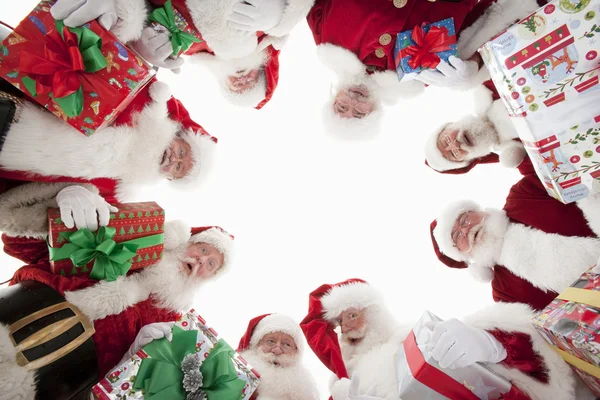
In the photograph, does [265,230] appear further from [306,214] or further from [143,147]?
[143,147]

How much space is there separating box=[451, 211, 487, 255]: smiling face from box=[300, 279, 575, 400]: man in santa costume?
0.28 m

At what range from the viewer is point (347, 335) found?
6.18 ft

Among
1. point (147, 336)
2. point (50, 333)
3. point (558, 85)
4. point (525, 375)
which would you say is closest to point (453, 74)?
point (558, 85)

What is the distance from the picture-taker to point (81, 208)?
139cm

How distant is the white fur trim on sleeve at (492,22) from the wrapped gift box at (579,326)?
100 centimetres

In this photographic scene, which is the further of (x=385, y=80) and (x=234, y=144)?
(x=234, y=144)

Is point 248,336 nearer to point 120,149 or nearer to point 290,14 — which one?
point 120,149

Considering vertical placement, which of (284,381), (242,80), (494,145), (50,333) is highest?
(242,80)

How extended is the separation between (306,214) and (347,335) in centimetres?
100

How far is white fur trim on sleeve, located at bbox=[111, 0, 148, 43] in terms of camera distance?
51.8 inches

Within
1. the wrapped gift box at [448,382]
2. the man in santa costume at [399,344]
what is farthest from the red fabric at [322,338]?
the wrapped gift box at [448,382]

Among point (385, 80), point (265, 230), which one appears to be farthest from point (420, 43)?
point (265, 230)

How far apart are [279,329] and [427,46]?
1.45 metres

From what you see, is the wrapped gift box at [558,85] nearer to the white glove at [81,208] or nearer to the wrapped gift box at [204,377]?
the wrapped gift box at [204,377]
